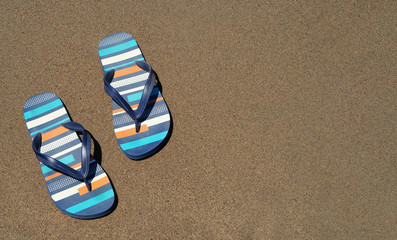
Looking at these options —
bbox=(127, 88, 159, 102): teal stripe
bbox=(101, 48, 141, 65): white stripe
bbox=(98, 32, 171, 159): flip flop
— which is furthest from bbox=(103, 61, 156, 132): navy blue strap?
bbox=(101, 48, 141, 65): white stripe

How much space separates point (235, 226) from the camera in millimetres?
1968

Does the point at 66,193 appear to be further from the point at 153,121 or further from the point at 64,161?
the point at 153,121

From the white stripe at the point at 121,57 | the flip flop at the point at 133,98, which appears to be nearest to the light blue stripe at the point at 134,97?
the flip flop at the point at 133,98

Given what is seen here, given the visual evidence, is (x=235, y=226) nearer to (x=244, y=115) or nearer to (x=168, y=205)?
(x=168, y=205)

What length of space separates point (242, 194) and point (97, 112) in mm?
1050

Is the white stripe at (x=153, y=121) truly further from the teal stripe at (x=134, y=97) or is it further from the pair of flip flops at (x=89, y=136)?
the teal stripe at (x=134, y=97)

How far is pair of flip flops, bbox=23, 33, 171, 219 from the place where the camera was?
187 cm

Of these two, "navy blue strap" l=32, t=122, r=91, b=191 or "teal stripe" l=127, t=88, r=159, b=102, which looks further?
"teal stripe" l=127, t=88, r=159, b=102

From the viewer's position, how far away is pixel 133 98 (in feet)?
6.97

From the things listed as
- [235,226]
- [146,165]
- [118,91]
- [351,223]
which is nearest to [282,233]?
[235,226]

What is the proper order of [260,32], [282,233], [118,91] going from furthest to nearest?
[260,32] → [118,91] → [282,233]

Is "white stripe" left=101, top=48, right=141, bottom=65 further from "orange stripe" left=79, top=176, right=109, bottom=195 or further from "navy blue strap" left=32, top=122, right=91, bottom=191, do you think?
"orange stripe" left=79, top=176, right=109, bottom=195

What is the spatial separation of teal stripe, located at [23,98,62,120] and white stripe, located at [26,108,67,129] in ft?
0.12

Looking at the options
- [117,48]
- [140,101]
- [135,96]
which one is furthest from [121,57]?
[140,101]
